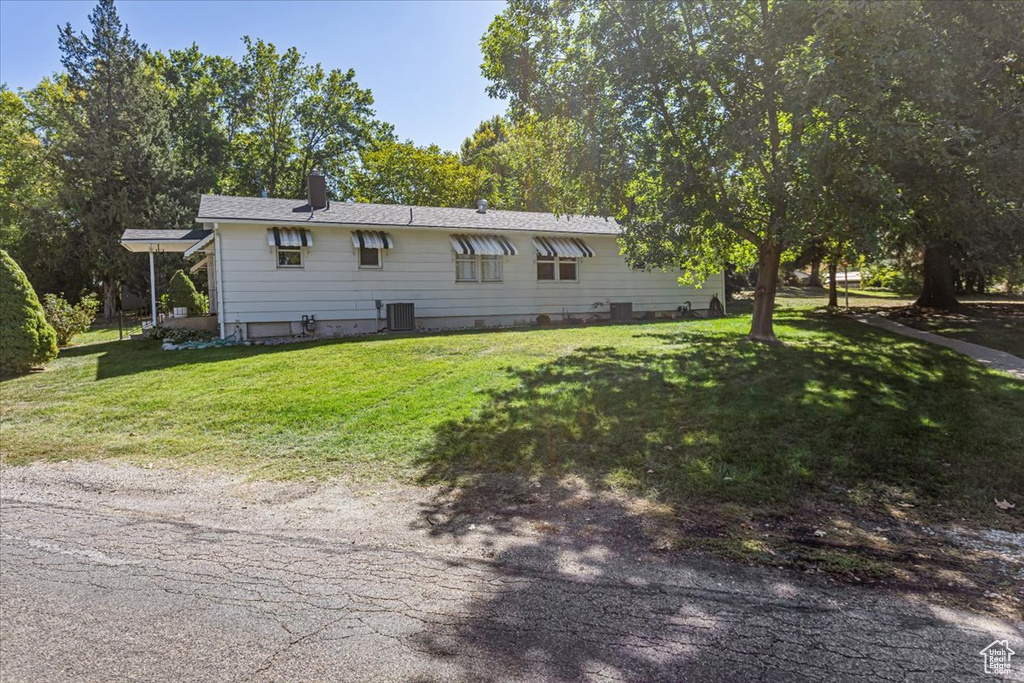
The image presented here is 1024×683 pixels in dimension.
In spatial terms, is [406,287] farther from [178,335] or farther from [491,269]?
[178,335]

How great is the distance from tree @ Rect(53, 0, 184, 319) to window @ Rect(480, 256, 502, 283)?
18.0m

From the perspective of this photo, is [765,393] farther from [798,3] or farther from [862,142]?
[798,3]

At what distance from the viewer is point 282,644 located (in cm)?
264

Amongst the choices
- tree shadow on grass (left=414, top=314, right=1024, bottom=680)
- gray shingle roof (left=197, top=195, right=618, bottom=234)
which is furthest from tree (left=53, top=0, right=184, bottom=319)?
tree shadow on grass (left=414, top=314, right=1024, bottom=680)

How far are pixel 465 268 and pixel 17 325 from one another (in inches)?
413

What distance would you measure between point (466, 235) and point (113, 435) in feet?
38.0

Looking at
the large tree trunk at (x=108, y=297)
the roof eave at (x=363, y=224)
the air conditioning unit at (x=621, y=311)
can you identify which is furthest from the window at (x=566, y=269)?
the large tree trunk at (x=108, y=297)

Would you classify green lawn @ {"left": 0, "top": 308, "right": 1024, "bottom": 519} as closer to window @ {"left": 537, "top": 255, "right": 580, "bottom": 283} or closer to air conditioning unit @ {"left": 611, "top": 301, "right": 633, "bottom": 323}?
window @ {"left": 537, "top": 255, "right": 580, "bottom": 283}

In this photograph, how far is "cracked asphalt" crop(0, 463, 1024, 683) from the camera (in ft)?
7.98

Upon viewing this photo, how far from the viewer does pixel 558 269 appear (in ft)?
60.5

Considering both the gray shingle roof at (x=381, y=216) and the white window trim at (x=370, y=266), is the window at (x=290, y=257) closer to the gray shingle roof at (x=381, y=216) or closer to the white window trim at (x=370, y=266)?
the gray shingle roof at (x=381, y=216)

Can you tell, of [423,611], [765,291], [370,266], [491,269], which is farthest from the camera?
[491,269]

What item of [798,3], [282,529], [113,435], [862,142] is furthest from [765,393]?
[113,435]

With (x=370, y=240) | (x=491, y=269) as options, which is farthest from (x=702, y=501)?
(x=491, y=269)
